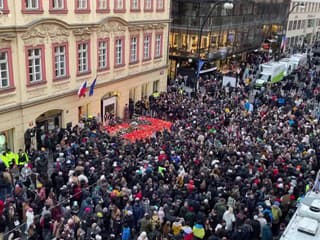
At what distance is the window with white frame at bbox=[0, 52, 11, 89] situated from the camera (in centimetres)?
1931

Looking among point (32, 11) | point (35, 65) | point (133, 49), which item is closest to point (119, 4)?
point (133, 49)

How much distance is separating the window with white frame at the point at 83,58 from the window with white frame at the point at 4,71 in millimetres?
5398

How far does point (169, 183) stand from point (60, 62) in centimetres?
1056

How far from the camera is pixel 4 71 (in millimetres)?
19531

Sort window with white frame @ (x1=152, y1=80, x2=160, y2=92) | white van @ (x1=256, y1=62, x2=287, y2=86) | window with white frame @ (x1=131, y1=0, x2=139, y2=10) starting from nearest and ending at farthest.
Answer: window with white frame @ (x1=131, y1=0, x2=139, y2=10), window with white frame @ (x1=152, y1=80, x2=160, y2=92), white van @ (x1=256, y1=62, x2=287, y2=86)

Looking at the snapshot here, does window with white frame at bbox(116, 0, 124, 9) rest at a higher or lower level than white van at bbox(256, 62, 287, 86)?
higher

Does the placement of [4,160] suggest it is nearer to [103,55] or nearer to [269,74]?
[103,55]

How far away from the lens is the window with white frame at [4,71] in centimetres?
1931

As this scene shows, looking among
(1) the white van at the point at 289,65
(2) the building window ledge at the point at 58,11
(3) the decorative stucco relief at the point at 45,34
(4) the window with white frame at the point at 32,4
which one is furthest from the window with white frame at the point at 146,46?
(1) the white van at the point at 289,65

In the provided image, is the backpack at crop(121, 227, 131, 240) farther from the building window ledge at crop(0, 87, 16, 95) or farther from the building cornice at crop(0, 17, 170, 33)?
the building cornice at crop(0, 17, 170, 33)

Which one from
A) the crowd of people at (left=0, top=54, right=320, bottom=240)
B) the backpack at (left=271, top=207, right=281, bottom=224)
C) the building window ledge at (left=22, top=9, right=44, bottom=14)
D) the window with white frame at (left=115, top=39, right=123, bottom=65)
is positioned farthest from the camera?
the window with white frame at (left=115, top=39, right=123, bottom=65)

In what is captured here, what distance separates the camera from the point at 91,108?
25.8 m

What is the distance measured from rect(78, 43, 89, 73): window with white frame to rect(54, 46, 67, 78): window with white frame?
4.40 ft

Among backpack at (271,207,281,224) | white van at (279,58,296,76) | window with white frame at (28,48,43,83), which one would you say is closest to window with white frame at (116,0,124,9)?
window with white frame at (28,48,43,83)
